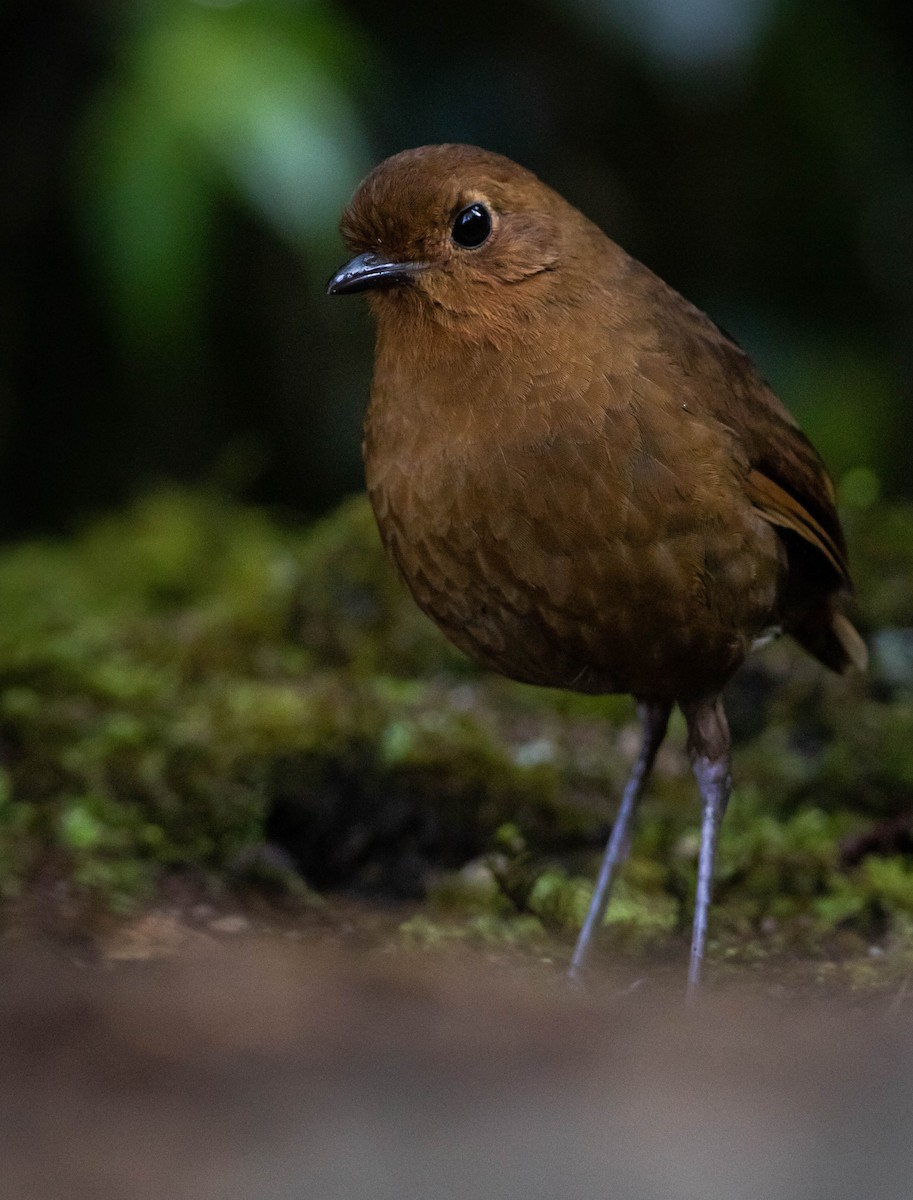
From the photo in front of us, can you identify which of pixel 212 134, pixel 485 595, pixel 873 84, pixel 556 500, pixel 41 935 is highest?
pixel 873 84

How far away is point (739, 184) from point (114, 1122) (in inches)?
231

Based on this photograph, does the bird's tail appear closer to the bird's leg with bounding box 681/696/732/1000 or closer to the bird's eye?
the bird's leg with bounding box 681/696/732/1000

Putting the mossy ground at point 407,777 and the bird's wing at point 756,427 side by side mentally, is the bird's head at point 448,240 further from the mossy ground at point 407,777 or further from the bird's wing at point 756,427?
the mossy ground at point 407,777

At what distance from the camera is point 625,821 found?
3.55 meters

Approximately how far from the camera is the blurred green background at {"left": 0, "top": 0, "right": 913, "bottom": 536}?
4.73m

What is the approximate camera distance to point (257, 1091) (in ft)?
4.80

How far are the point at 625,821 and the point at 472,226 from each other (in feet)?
4.31

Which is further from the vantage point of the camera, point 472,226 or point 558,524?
point 472,226

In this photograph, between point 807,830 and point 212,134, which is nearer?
point 807,830

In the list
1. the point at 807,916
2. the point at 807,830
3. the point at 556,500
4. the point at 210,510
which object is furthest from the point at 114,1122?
the point at 210,510

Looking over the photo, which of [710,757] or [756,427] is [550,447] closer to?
[756,427]

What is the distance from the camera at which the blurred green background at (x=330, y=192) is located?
4.73 m

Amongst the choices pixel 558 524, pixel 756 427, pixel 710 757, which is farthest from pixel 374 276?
pixel 710 757

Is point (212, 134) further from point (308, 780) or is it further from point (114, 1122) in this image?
point (114, 1122)
